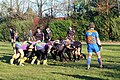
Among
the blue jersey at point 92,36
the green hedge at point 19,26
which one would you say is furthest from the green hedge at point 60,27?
the blue jersey at point 92,36

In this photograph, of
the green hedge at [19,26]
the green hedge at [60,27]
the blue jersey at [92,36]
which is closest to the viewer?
the blue jersey at [92,36]

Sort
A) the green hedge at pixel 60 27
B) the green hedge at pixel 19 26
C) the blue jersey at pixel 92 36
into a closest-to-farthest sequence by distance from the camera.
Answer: the blue jersey at pixel 92 36 < the green hedge at pixel 60 27 < the green hedge at pixel 19 26

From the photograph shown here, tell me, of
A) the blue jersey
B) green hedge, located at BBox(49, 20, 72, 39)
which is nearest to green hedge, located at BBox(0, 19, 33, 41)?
green hedge, located at BBox(49, 20, 72, 39)

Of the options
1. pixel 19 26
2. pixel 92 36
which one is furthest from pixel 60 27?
pixel 92 36

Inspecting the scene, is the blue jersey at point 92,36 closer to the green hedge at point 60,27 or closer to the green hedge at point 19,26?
the green hedge at point 60,27

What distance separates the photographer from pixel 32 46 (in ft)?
53.5

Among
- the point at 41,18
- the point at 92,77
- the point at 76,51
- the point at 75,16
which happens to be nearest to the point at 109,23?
the point at 75,16

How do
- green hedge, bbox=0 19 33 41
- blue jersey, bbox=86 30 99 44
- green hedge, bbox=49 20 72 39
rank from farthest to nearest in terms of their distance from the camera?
green hedge, bbox=0 19 33 41, green hedge, bbox=49 20 72 39, blue jersey, bbox=86 30 99 44

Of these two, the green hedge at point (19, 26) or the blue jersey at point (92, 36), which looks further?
the green hedge at point (19, 26)

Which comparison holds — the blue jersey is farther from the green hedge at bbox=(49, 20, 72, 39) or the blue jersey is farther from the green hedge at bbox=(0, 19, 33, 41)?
the green hedge at bbox=(0, 19, 33, 41)

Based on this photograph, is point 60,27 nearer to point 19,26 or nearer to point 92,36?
point 19,26

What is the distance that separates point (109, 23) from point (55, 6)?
1714 centimetres

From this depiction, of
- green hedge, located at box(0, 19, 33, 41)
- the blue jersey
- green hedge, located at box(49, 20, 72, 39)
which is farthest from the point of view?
green hedge, located at box(0, 19, 33, 41)

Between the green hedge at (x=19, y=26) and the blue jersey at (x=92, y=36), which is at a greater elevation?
the blue jersey at (x=92, y=36)
